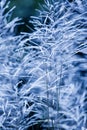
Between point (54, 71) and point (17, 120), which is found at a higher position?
point (54, 71)

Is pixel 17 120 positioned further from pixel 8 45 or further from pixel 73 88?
pixel 8 45

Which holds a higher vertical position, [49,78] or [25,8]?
[25,8]

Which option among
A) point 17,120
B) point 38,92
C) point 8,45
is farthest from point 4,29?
point 17,120

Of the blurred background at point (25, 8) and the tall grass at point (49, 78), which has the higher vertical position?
the blurred background at point (25, 8)

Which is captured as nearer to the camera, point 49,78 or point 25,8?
point 49,78

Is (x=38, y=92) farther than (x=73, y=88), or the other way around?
(x=38, y=92)

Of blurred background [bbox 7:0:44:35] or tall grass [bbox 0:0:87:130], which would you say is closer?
tall grass [bbox 0:0:87:130]

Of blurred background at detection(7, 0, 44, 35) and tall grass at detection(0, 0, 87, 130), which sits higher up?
blurred background at detection(7, 0, 44, 35)

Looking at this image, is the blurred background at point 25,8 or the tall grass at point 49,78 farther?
the blurred background at point 25,8
